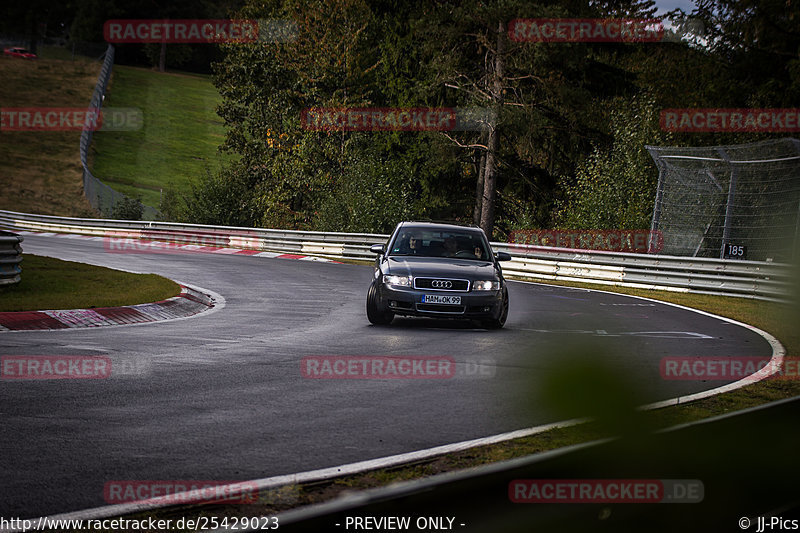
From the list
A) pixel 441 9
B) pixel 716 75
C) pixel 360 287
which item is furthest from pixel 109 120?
pixel 360 287

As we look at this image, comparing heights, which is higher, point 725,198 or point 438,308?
point 725,198

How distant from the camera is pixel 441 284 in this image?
43.8 ft

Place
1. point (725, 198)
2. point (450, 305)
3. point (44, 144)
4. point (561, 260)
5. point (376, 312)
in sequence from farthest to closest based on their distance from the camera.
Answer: point (44, 144) → point (561, 260) → point (725, 198) → point (376, 312) → point (450, 305)

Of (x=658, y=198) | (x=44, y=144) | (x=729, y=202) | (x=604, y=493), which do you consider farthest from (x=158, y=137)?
(x=604, y=493)

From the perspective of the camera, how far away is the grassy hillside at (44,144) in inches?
2441

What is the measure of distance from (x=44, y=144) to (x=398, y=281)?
72.9m

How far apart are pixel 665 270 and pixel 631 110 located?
1414 centimetres

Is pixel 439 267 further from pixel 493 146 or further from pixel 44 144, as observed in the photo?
pixel 44 144

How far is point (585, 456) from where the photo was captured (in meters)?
1.97

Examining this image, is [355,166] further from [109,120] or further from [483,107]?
[109,120]

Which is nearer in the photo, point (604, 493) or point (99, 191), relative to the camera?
point (604, 493)

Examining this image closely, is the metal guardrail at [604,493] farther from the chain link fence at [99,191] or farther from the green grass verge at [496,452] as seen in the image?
the chain link fence at [99,191]

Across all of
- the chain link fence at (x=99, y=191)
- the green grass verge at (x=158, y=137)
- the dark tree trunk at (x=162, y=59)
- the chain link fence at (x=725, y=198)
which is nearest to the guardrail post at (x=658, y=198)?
the chain link fence at (x=725, y=198)

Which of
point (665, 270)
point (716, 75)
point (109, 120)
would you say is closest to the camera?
point (665, 270)
